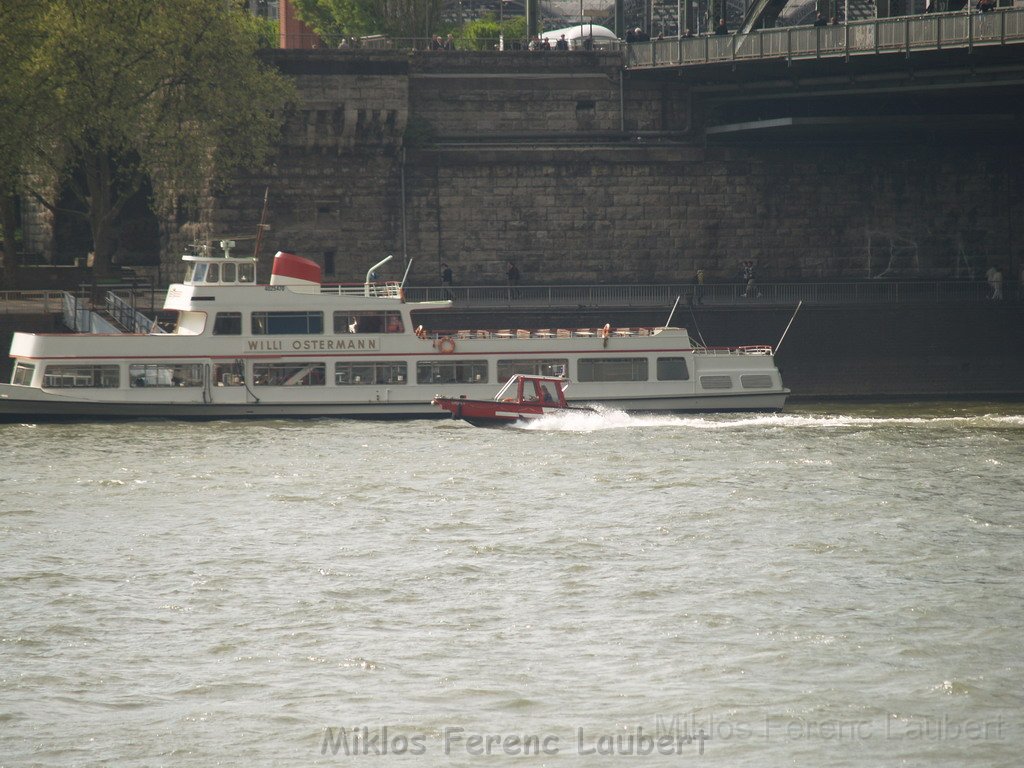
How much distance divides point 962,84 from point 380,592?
27001 millimetres

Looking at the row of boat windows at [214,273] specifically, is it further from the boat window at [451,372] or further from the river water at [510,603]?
the river water at [510,603]

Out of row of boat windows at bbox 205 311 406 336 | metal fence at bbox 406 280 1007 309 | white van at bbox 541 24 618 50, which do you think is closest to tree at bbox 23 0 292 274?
metal fence at bbox 406 280 1007 309

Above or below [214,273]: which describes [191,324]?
below

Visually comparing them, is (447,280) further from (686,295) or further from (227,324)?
(227,324)

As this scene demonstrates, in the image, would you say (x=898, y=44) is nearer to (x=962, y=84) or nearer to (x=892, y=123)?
(x=962, y=84)

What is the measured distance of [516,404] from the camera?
39.8m

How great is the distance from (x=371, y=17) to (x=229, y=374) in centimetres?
3631

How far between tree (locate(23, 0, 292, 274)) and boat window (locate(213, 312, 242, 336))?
925 centimetres

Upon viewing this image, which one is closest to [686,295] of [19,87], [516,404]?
[516,404]

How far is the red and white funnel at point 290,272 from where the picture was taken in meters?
41.2

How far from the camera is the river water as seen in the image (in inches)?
705

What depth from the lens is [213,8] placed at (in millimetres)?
48906

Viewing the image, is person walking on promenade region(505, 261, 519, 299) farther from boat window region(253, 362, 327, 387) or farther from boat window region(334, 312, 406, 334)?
boat window region(253, 362, 327, 387)
